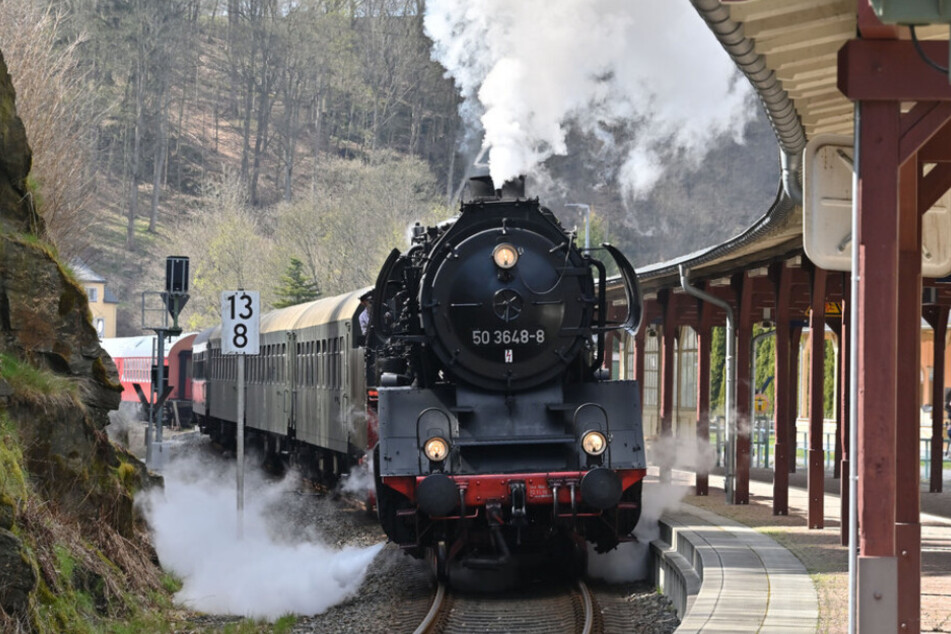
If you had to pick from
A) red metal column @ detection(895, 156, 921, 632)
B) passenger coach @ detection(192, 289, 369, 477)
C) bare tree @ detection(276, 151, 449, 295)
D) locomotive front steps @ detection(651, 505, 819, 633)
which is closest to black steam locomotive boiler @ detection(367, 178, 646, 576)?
locomotive front steps @ detection(651, 505, 819, 633)

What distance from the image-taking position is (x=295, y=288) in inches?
1767

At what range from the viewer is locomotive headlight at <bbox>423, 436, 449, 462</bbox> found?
31.7 feet

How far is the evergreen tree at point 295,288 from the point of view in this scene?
4462 cm

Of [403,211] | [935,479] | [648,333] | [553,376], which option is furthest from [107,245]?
[553,376]

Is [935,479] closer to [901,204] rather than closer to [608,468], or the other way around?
[608,468]

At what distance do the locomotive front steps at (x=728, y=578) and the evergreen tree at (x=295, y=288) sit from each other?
106 feet

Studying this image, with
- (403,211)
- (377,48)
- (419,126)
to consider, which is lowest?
(403,211)

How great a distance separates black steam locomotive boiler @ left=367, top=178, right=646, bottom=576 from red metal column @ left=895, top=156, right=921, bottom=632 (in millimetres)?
3501

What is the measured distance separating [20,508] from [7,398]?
1.15m

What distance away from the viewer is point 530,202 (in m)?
10.8

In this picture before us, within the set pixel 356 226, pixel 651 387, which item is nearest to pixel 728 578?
pixel 651 387

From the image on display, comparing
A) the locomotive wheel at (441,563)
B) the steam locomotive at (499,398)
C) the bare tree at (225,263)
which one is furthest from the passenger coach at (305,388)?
the bare tree at (225,263)

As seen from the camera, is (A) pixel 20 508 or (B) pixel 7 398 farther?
(B) pixel 7 398

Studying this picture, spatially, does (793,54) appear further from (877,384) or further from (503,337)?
(503,337)
